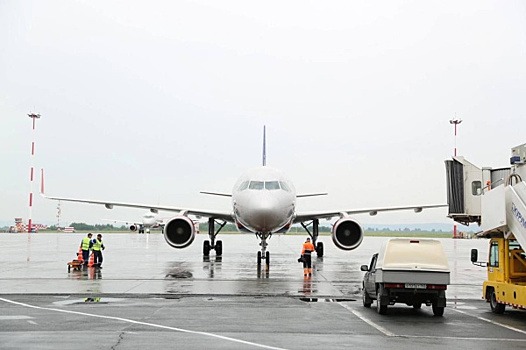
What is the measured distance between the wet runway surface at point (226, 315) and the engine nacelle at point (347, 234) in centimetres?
578

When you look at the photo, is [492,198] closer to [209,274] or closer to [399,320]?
[399,320]

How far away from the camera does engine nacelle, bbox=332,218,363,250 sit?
28.5 meters

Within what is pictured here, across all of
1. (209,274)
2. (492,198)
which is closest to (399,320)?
(492,198)

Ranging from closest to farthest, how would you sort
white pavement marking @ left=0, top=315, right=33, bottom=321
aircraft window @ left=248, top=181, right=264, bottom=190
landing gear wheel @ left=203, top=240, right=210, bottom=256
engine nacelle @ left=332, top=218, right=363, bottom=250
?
white pavement marking @ left=0, top=315, right=33, bottom=321, aircraft window @ left=248, top=181, right=264, bottom=190, engine nacelle @ left=332, top=218, right=363, bottom=250, landing gear wheel @ left=203, top=240, right=210, bottom=256

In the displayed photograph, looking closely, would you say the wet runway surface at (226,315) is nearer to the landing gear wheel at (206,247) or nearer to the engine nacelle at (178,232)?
the engine nacelle at (178,232)

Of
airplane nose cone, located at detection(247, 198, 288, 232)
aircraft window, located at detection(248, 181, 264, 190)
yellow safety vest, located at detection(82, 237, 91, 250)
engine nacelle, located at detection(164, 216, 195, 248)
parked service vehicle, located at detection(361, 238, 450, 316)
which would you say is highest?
aircraft window, located at detection(248, 181, 264, 190)

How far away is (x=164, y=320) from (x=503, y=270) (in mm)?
6736

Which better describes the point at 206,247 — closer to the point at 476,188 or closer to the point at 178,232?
the point at 178,232

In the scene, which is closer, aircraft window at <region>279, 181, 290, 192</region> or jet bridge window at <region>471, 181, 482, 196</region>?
jet bridge window at <region>471, 181, 482, 196</region>

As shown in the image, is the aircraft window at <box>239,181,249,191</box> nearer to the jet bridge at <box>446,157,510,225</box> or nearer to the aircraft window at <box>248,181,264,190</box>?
the aircraft window at <box>248,181,264,190</box>

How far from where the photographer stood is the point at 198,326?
11617mm

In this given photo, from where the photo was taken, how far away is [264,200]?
25.6 m

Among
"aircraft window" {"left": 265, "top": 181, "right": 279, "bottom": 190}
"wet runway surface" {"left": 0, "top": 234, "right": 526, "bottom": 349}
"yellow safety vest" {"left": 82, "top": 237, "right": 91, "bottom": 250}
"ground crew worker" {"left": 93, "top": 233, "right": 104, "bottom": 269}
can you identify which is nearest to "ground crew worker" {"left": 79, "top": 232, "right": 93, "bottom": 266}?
"yellow safety vest" {"left": 82, "top": 237, "right": 91, "bottom": 250}

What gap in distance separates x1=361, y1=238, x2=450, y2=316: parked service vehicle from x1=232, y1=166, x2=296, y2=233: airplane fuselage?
37.0 ft
